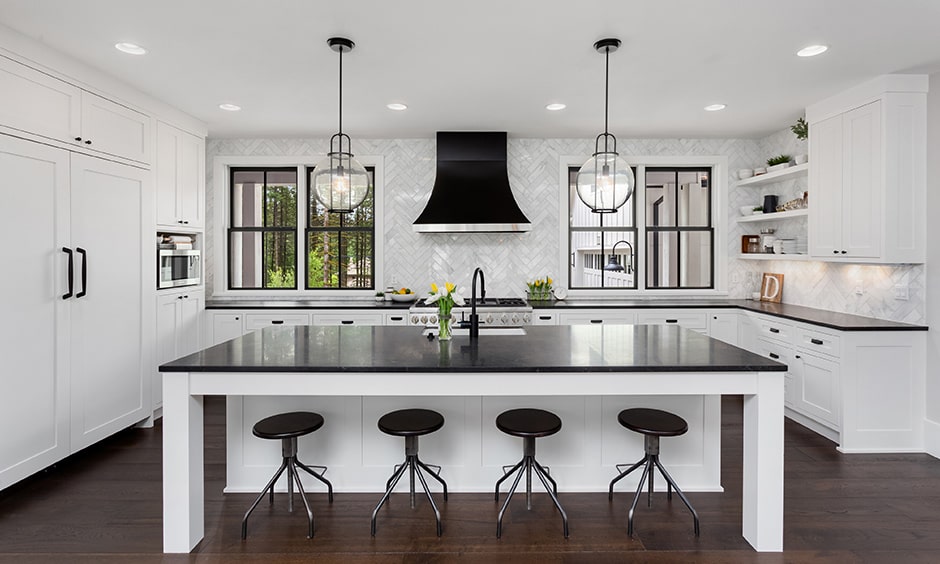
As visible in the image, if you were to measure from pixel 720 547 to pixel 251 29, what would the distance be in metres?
3.75

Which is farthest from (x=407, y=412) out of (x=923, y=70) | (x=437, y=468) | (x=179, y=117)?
(x=923, y=70)

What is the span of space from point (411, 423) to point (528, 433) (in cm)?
60

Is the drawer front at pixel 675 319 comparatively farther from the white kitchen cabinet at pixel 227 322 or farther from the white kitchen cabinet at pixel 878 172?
the white kitchen cabinet at pixel 227 322

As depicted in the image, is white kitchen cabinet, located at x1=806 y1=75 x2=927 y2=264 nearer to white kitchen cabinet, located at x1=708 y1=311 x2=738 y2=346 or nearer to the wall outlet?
the wall outlet

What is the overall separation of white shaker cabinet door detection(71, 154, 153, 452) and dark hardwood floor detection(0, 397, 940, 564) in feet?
1.60

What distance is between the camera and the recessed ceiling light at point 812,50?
318cm

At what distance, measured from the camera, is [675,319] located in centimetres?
505

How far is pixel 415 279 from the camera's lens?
18.6 feet

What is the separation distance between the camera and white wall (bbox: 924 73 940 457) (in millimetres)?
3568

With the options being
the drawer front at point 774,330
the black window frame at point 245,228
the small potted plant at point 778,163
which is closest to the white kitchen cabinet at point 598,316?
the drawer front at point 774,330

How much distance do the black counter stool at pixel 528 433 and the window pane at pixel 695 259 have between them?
3.98 meters

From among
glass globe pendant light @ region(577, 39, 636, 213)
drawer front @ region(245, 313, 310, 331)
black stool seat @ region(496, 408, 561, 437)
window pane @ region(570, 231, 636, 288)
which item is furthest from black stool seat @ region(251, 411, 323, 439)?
window pane @ region(570, 231, 636, 288)

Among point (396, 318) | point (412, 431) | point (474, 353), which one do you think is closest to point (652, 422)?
point (474, 353)

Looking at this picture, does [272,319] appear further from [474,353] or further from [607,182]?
[607,182]
